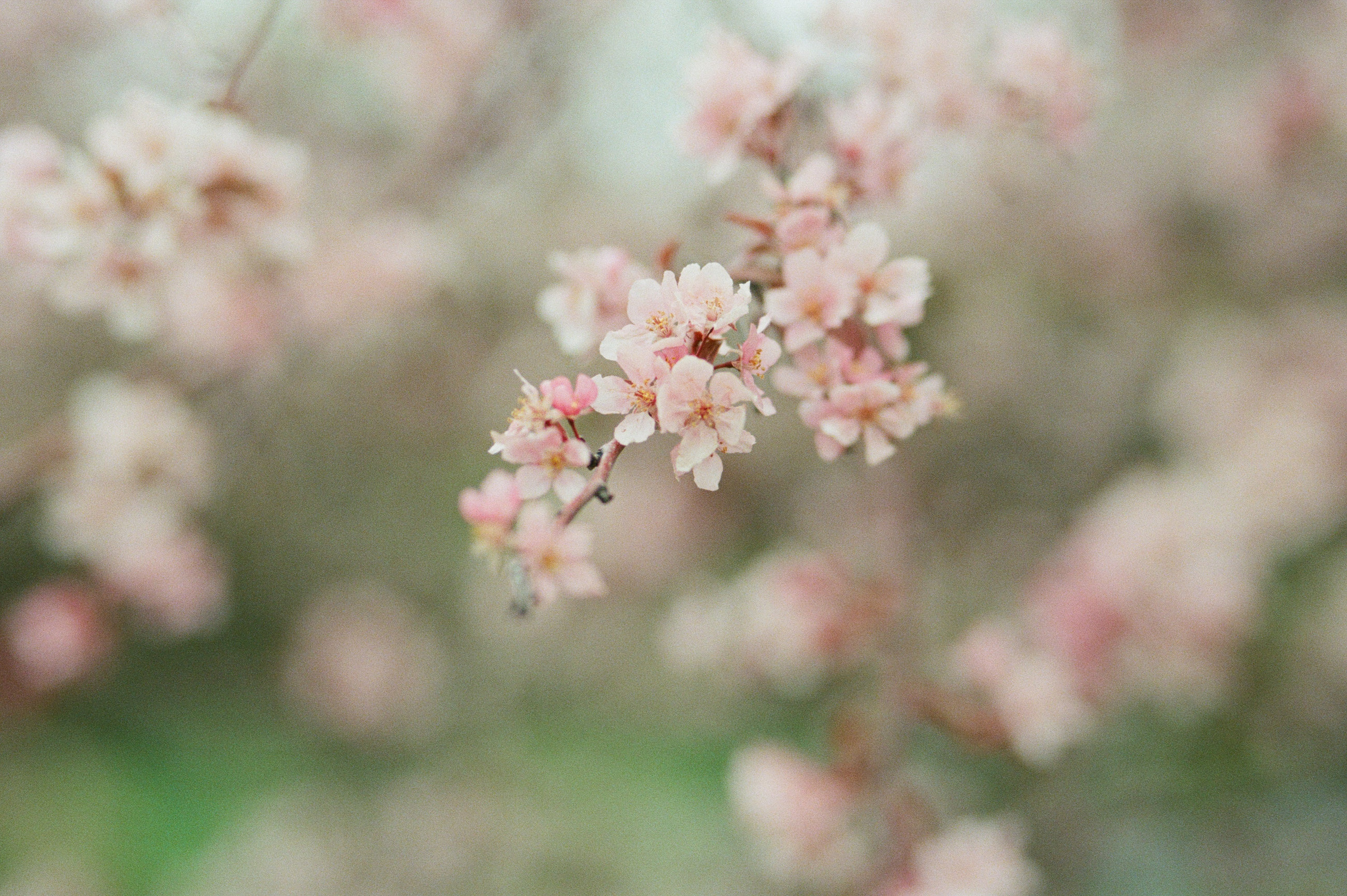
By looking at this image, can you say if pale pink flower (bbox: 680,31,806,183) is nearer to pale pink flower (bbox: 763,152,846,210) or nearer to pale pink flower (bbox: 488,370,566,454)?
pale pink flower (bbox: 763,152,846,210)

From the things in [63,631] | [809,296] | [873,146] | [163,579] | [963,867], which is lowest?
[963,867]

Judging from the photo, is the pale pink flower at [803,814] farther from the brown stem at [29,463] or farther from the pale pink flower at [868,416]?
the brown stem at [29,463]

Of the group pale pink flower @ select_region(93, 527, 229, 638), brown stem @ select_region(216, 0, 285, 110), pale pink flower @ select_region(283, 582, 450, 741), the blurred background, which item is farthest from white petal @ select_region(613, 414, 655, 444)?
pale pink flower @ select_region(283, 582, 450, 741)

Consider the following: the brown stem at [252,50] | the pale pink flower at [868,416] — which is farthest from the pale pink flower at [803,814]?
the brown stem at [252,50]

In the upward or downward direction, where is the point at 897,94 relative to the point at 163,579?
downward

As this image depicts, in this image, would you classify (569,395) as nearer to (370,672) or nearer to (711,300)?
(711,300)

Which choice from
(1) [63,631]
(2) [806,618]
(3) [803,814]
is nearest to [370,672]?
(1) [63,631]

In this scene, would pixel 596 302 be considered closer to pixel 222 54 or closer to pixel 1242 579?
pixel 222 54
